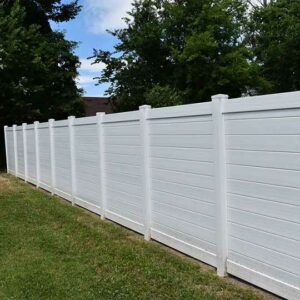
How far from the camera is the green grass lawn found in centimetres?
545

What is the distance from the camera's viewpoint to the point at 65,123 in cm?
1190

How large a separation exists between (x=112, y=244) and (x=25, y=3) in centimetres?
2377

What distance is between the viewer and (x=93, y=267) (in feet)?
21.1

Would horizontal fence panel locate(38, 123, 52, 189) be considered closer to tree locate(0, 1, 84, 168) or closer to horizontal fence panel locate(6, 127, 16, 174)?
horizontal fence panel locate(6, 127, 16, 174)

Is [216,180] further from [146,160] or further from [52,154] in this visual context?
[52,154]

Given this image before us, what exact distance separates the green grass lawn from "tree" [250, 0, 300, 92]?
2094 centimetres

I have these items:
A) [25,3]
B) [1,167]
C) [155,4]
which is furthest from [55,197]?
[155,4]

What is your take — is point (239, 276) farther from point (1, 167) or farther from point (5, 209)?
point (1, 167)

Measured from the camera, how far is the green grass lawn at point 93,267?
214 inches

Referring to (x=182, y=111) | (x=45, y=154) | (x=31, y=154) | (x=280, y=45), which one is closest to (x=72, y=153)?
(x=45, y=154)

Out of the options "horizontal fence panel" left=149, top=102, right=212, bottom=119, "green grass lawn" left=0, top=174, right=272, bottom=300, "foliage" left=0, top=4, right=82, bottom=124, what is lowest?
"green grass lawn" left=0, top=174, right=272, bottom=300

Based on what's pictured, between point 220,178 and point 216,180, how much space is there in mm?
82

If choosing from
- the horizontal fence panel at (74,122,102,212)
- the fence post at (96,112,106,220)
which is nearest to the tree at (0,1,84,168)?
the horizontal fence panel at (74,122,102,212)

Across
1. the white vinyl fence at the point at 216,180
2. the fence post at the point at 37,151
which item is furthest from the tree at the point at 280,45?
the white vinyl fence at the point at 216,180
